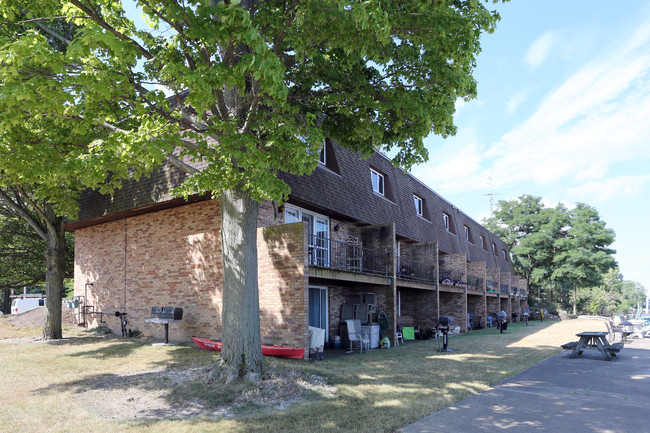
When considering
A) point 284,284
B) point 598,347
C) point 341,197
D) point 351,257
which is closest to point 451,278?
point 351,257

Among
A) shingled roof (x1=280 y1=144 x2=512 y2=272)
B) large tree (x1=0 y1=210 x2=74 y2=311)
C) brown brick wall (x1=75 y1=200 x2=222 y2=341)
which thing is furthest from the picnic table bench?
large tree (x1=0 y1=210 x2=74 y2=311)

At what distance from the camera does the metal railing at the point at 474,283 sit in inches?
1047

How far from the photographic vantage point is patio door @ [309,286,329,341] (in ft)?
50.4

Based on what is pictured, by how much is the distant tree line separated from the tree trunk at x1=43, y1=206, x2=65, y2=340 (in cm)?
4505

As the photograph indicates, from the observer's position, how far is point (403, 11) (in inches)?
294

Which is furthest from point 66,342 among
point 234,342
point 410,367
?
point 410,367

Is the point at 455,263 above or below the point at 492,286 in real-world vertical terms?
above

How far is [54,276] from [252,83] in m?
11.1

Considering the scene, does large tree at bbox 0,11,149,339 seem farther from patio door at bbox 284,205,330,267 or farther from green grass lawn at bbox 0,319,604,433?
patio door at bbox 284,205,330,267

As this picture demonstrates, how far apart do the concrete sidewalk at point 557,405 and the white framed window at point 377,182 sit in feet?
35.6

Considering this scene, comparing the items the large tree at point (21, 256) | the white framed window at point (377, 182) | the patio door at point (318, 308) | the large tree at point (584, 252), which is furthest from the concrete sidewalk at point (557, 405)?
the large tree at point (584, 252)

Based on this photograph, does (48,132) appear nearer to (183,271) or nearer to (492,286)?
(183,271)

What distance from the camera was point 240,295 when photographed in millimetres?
8352

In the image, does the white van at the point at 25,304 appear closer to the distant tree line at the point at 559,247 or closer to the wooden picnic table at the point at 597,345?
the wooden picnic table at the point at 597,345
